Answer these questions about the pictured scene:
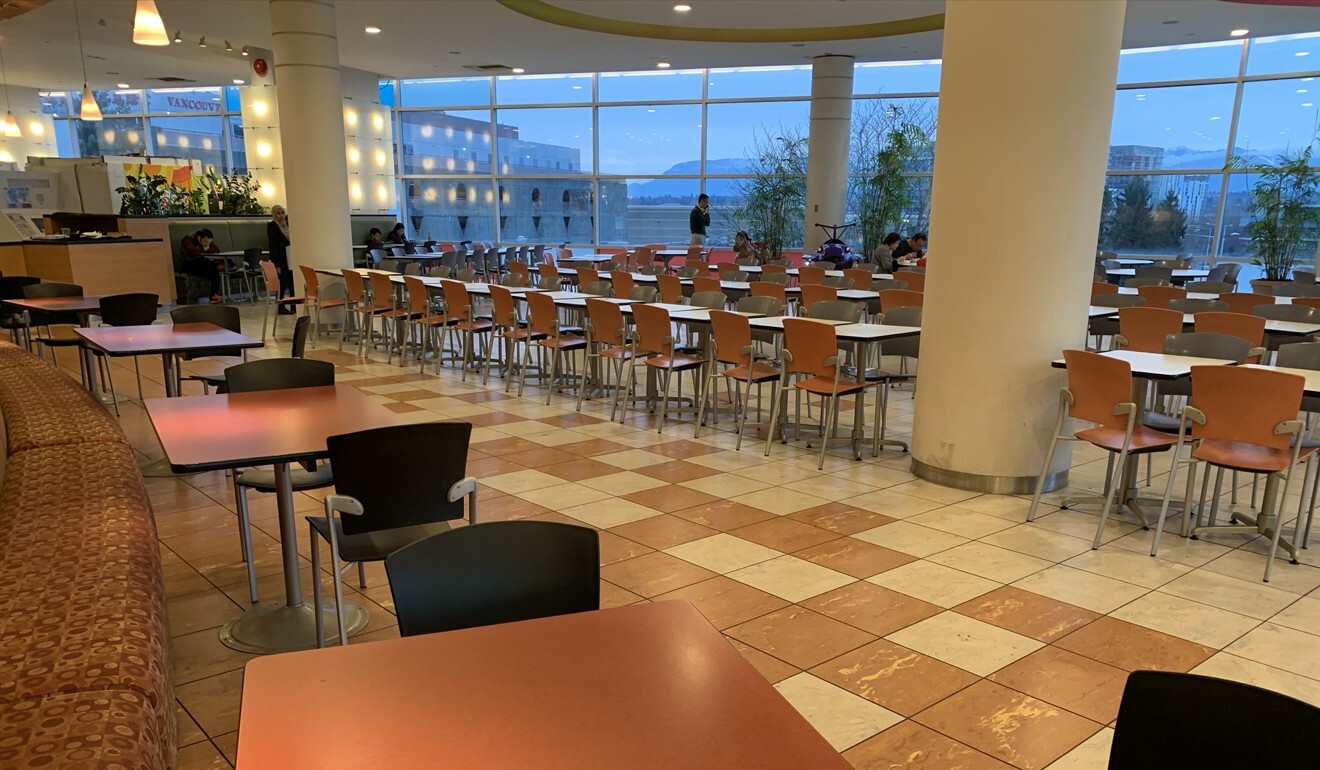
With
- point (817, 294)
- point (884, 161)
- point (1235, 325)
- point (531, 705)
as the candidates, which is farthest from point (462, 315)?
point (884, 161)

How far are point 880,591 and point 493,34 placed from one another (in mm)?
10423

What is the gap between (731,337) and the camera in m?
5.77

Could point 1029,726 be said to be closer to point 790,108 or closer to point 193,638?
point 193,638

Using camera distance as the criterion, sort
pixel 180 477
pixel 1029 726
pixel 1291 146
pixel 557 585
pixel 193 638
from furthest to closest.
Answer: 1. pixel 1291 146
2. pixel 180 477
3. pixel 193 638
4. pixel 1029 726
5. pixel 557 585

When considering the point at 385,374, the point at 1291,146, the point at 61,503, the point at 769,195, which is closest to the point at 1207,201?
the point at 1291,146

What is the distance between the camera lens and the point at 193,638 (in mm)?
3193

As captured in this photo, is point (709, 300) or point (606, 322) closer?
point (606, 322)

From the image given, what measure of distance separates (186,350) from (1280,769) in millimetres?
4712

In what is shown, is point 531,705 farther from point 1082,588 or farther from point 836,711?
point 1082,588

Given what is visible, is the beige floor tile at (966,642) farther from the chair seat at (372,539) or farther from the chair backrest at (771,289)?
the chair backrest at (771,289)

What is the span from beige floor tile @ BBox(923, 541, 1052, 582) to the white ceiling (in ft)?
25.2

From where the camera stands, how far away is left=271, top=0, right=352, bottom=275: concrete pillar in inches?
380

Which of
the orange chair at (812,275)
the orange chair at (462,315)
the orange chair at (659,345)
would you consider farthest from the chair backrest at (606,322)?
the orange chair at (812,275)

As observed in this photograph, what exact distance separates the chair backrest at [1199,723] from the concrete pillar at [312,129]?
10407 millimetres
